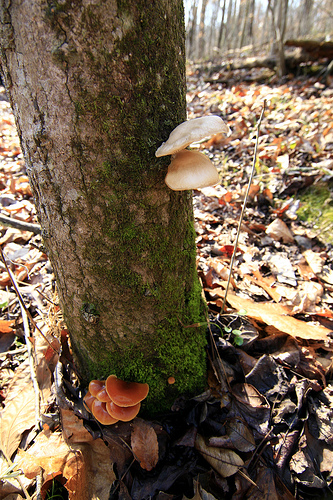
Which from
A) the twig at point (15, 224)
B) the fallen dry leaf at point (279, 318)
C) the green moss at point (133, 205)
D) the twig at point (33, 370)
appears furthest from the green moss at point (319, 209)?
the twig at point (33, 370)

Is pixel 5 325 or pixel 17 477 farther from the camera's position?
pixel 5 325

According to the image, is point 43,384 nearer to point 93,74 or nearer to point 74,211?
point 74,211

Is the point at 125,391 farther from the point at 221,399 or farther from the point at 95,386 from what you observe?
the point at 221,399

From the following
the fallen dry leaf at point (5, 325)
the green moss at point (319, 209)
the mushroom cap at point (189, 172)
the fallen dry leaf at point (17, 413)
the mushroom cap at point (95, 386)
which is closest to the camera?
the mushroom cap at point (189, 172)

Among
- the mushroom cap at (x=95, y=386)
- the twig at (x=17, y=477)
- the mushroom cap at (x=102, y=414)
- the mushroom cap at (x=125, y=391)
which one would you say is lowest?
the twig at (x=17, y=477)

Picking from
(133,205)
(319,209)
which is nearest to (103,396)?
(133,205)

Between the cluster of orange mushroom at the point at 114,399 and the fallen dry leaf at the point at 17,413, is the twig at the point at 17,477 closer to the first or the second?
the fallen dry leaf at the point at 17,413

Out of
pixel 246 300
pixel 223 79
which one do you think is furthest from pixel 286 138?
pixel 223 79
